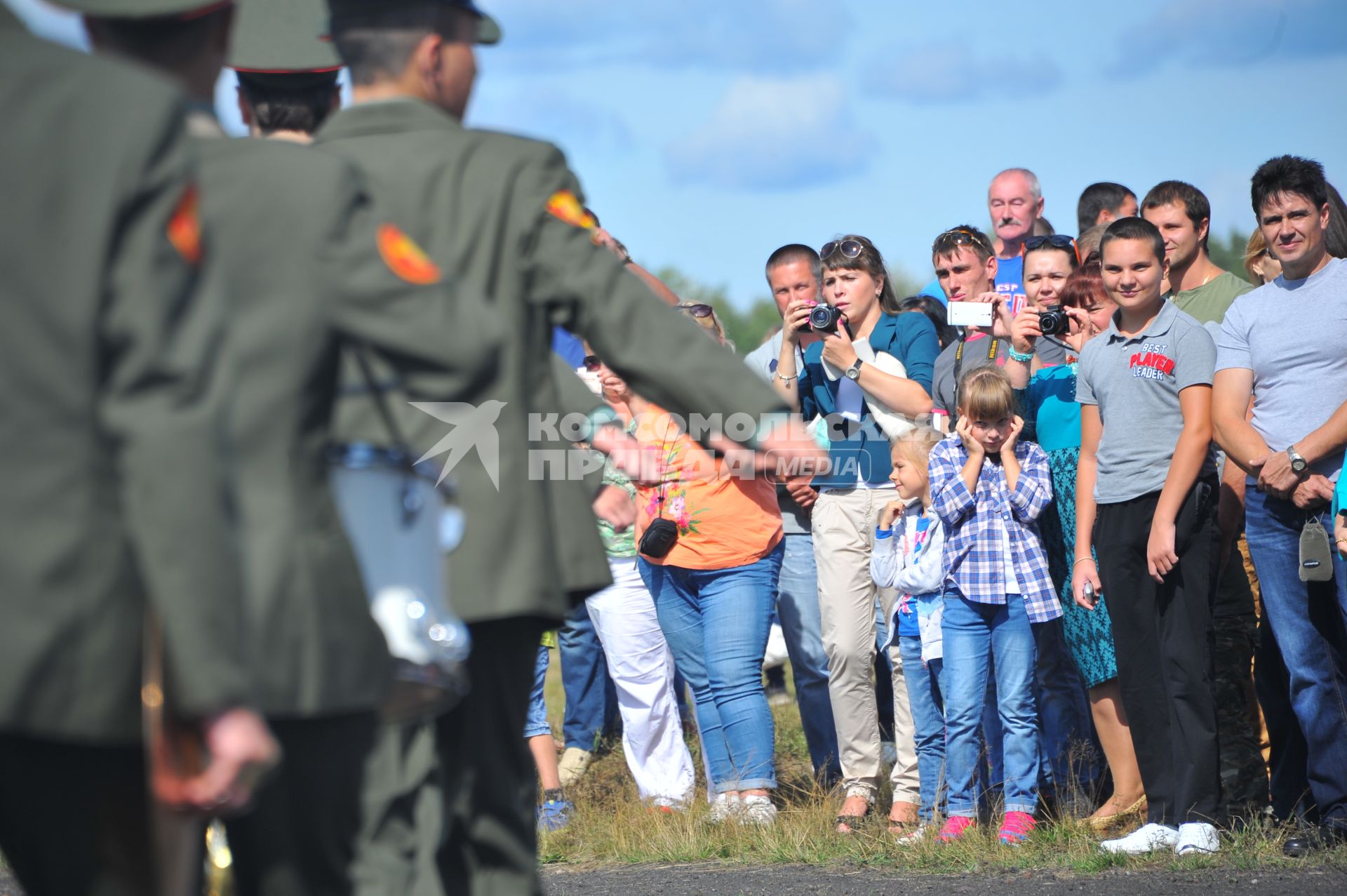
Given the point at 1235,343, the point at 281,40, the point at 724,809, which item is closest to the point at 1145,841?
the point at 724,809

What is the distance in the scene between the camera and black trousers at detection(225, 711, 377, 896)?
246 cm

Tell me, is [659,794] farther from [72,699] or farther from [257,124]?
[72,699]

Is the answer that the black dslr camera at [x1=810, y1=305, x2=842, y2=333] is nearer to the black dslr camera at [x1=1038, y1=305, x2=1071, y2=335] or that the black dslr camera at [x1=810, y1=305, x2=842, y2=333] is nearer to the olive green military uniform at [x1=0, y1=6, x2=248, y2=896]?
the black dslr camera at [x1=1038, y1=305, x2=1071, y2=335]

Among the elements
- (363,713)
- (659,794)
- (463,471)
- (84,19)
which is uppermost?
(84,19)

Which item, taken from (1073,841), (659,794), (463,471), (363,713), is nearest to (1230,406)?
(1073,841)

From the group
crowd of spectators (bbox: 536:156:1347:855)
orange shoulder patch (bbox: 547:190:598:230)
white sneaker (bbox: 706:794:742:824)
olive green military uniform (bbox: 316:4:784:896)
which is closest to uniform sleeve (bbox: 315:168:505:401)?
olive green military uniform (bbox: 316:4:784:896)

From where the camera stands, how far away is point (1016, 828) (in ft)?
19.6

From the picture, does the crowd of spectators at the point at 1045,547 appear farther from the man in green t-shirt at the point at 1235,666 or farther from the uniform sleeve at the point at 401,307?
the uniform sleeve at the point at 401,307

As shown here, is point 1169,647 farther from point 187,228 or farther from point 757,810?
point 187,228

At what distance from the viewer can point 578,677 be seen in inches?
325

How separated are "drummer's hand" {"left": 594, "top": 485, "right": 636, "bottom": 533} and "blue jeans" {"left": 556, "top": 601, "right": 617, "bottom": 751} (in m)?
4.40

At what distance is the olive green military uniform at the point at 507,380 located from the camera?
122 inches

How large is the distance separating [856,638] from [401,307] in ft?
15.0

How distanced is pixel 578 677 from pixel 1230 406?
3.88 metres
